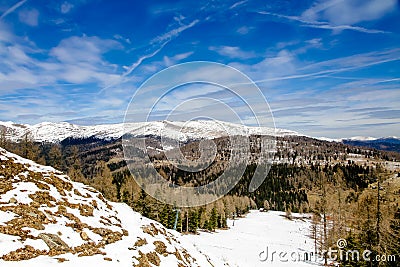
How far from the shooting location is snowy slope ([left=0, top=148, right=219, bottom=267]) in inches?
447

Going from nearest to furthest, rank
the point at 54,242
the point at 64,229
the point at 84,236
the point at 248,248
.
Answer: the point at 54,242 < the point at 64,229 < the point at 84,236 < the point at 248,248

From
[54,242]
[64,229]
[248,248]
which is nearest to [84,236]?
[64,229]

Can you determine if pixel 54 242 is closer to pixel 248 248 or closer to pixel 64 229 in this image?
pixel 64 229

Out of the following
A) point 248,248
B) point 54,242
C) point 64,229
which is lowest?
point 248,248

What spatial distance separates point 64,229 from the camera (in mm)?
13961

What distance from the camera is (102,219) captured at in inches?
699

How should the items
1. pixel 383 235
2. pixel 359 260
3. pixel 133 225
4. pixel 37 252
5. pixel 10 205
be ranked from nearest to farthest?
pixel 37 252 → pixel 10 205 → pixel 133 225 → pixel 383 235 → pixel 359 260

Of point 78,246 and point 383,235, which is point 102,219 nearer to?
point 78,246

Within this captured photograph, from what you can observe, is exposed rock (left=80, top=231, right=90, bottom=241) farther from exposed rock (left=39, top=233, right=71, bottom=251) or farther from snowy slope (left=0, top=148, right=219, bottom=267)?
exposed rock (left=39, top=233, right=71, bottom=251)

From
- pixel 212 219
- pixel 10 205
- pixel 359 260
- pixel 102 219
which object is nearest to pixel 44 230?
pixel 10 205

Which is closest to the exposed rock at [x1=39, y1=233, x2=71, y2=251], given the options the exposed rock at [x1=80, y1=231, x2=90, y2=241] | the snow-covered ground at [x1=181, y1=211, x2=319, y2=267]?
the exposed rock at [x1=80, y1=231, x2=90, y2=241]

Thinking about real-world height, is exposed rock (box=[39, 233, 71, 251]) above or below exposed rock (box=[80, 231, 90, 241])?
above

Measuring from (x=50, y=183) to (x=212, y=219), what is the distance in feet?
240

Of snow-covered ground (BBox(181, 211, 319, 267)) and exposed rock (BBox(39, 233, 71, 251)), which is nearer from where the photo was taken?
exposed rock (BBox(39, 233, 71, 251))
